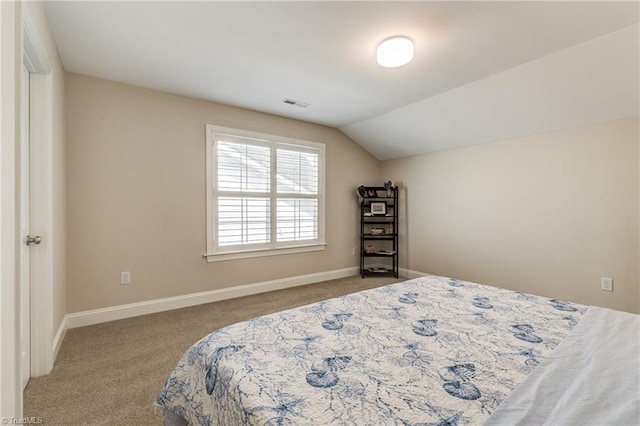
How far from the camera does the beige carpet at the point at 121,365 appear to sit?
1.65 m

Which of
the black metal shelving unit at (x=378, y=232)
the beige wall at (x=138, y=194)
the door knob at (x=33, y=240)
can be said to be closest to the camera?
the door knob at (x=33, y=240)

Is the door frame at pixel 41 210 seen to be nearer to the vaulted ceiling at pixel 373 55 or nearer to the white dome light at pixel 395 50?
the vaulted ceiling at pixel 373 55

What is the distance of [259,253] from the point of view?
12.8 ft

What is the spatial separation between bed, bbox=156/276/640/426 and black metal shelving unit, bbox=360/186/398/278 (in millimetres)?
3253

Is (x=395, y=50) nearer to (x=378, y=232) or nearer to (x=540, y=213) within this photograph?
(x=540, y=213)

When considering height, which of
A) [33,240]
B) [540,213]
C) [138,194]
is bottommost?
[33,240]

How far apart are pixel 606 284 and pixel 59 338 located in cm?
507

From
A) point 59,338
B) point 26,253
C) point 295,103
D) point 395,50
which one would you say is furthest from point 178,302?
point 395,50

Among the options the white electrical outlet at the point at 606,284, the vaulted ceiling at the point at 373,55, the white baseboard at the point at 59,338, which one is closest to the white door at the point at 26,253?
the white baseboard at the point at 59,338

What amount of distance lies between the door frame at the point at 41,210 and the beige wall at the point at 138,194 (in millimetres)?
857

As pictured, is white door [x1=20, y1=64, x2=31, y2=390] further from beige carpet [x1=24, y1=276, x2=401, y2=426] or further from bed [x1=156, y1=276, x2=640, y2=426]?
bed [x1=156, y1=276, x2=640, y2=426]

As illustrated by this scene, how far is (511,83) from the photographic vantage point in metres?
2.88

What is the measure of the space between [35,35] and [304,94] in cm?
223

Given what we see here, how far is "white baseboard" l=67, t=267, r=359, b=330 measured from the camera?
2826mm
